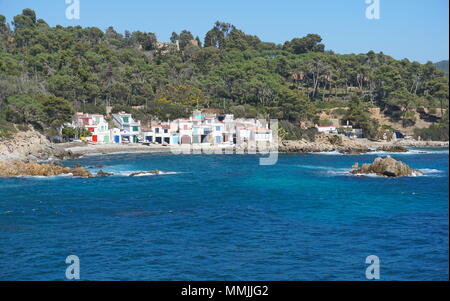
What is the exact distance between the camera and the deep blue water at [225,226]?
16.0m

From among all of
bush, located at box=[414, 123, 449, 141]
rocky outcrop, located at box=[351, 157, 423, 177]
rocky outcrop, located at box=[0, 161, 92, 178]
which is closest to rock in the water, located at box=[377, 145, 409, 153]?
bush, located at box=[414, 123, 449, 141]

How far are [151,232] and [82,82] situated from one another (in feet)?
173

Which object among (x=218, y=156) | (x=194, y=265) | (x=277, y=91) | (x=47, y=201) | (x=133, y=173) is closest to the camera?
(x=194, y=265)

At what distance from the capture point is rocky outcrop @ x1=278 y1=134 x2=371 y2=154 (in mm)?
56438

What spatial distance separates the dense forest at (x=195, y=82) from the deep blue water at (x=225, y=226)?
2723 cm

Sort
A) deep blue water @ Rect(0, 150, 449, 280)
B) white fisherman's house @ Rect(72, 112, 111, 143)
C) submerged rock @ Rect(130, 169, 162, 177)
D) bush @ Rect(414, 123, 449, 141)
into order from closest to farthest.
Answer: deep blue water @ Rect(0, 150, 449, 280) < submerged rock @ Rect(130, 169, 162, 177) < white fisherman's house @ Rect(72, 112, 111, 143) < bush @ Rect(414, 123, 449, 141)

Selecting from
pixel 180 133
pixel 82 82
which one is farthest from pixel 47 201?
pixel 82 82

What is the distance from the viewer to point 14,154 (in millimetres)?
43375

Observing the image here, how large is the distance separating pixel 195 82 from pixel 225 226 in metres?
62.0

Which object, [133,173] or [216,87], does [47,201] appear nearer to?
[133,173]

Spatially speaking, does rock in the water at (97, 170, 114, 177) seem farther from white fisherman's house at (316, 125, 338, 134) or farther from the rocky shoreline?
white fisherman's house at (316, 125, 338, 134)

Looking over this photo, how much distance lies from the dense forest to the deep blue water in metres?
27.2

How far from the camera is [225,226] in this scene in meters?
21.6
